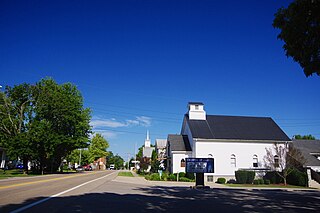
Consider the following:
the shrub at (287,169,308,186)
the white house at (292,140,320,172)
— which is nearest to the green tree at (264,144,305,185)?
the shrub at (287,169,308,186)

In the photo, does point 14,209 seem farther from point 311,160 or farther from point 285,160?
point 311,160

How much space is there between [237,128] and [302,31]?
34.6 meters

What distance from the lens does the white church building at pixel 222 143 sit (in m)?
38.7

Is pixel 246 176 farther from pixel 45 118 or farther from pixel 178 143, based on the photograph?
pixel 45 118

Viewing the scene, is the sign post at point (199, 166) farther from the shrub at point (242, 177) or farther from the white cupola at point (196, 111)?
the white cupola at point (196, 111)

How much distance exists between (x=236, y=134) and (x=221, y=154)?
4053mm

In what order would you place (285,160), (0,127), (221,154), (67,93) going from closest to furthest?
(285,160) → (221,154) → (0,127) → (67,93)

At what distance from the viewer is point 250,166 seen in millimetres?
39406

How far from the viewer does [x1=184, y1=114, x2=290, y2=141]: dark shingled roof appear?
1580 inches

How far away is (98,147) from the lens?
95.2 meters

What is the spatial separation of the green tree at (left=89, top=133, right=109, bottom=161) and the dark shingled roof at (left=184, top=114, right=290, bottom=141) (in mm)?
55278

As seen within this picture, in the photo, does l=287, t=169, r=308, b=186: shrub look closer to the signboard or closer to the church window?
the church window

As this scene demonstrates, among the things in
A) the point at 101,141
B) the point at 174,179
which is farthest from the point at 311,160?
the point at 101,141

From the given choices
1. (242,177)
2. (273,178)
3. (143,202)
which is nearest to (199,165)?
(242,177)
